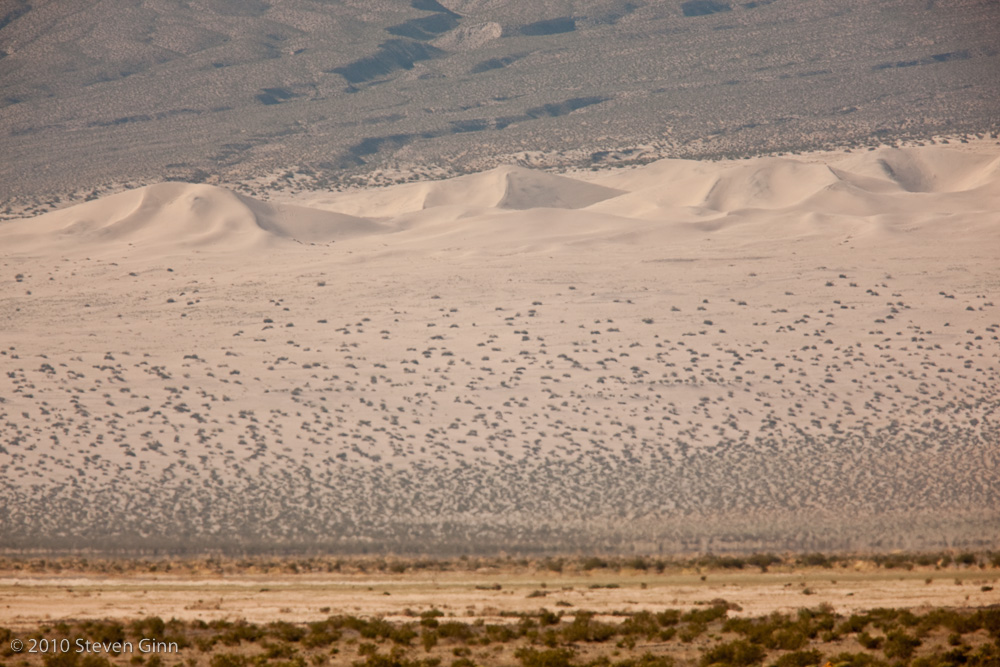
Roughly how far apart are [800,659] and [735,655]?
93cm

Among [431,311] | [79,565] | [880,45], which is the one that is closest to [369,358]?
[431,311]

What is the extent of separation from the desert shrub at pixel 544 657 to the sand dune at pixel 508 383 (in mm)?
6377

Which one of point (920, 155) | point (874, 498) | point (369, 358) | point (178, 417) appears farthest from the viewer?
point (920, 155)

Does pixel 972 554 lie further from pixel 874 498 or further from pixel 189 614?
pixel 189 614

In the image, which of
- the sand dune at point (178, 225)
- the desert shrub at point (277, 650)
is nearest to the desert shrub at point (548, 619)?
the desert shrub at point (277, 650)

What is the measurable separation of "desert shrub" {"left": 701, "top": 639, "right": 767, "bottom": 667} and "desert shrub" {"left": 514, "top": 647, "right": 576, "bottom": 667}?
2008 millimetres

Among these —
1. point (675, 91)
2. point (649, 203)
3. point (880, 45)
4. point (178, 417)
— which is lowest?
point (178, 417)

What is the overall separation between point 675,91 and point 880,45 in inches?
891

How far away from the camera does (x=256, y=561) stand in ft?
69.6

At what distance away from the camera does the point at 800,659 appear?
14609 millimetres

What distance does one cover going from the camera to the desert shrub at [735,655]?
48.7 ft

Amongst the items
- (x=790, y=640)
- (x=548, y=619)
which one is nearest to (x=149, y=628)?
(x=548, y=619)

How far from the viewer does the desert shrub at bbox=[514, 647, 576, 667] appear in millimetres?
14867

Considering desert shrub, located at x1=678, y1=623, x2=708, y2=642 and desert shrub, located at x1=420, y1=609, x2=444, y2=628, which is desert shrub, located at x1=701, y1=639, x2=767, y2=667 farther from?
desert shrub, located at x1=420, y1=609, x2=444, y2=628
